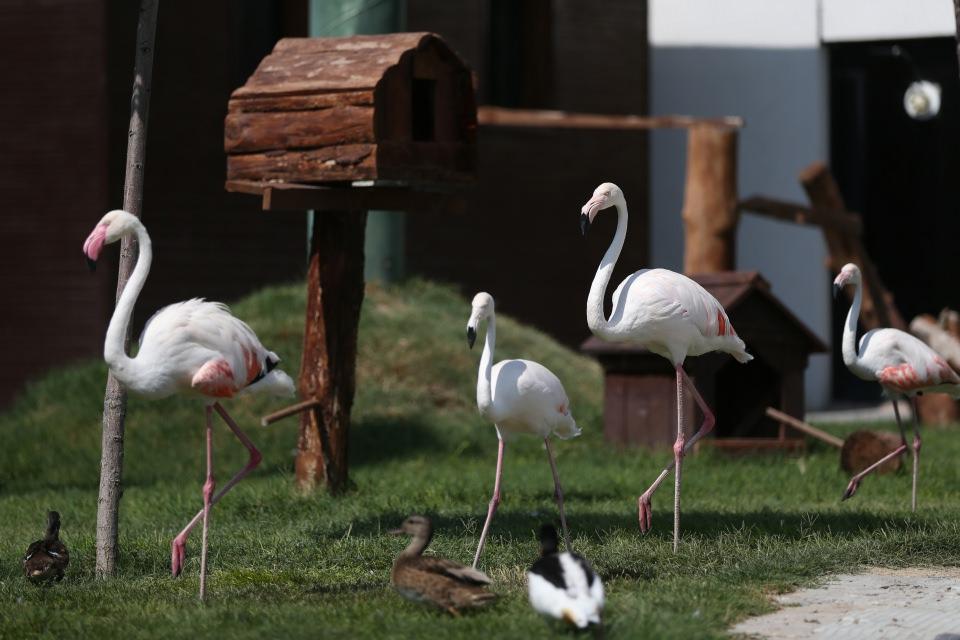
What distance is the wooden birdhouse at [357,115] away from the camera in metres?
9.99

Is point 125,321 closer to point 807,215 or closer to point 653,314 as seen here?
point 653,314

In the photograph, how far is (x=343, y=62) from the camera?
10352 millimetres

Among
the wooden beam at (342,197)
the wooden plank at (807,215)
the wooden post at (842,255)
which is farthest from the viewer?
the wooden post at (842,255)

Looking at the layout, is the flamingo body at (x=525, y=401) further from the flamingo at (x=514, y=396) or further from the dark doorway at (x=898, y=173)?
the dark doorway at (x=898, y=173)

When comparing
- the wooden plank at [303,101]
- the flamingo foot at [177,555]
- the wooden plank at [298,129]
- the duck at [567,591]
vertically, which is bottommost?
the flamingo foot at [177,555]

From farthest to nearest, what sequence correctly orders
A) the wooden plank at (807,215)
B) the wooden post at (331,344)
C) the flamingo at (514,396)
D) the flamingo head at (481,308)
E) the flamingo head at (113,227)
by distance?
the wooden plank at (807,215) → the wooden post at (331,344) → the flamingo at (514,396) → the flamingo head at (481,308) → the flamingo head at (113,227)

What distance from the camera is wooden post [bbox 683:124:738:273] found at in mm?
16078

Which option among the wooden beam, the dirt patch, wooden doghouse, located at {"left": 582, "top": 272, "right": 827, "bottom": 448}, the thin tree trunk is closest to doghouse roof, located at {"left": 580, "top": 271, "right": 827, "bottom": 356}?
wooden doghouse, located at {"left": 582, "top": 272, "right": 827, "bottom": 448}

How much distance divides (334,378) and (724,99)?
11.8m

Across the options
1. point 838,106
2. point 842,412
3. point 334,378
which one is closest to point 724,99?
point 838,106

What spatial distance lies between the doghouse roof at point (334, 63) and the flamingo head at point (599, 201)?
171 centimetres

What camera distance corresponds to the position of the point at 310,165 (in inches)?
400

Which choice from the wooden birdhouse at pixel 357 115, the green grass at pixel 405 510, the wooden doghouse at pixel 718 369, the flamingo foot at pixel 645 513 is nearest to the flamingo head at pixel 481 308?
the green grass at pixel 405 510

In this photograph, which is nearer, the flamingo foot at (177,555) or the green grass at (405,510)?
the green grass at (405,510)
